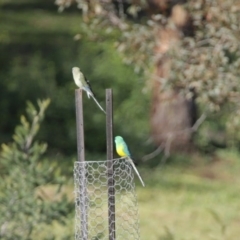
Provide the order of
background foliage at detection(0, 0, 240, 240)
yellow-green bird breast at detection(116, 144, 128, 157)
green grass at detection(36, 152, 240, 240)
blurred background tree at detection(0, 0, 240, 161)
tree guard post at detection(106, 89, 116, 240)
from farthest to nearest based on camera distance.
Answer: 1. green grass at detection(36, 152, 240, 240)
2. blurred background tree at detection(0, 0, 240, 161)
3. background foliage at detection(0, 0, 240, 240)
4. yellow-green bird breast at detection(116, 144, 128, 157)
5. tree guard post at detection(106, 89, 116, 240)

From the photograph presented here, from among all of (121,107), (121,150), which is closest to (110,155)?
(121,150)

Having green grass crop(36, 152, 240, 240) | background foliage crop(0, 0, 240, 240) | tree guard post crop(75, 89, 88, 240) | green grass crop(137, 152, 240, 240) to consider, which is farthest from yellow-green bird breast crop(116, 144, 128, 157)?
green grass crop(137, 152, 240, 240)

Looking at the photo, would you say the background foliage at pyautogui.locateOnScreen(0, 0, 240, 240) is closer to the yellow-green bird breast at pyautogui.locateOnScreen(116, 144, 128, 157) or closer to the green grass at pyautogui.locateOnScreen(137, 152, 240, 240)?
the green grass at pyautogui.locateOnScreen(137, 152, 240, 240)

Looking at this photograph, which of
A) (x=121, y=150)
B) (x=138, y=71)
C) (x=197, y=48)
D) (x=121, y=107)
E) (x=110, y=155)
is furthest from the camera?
(x=121, y=107)

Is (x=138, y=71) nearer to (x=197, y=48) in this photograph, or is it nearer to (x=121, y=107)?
(x=197, y=48)

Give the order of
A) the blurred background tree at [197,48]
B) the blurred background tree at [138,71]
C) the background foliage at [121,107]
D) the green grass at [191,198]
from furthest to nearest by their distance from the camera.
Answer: the green grass at [191,198] → the blurred background tree at [138,71] → the blurred background tree at [197,48] → the background foliage at [121,107]

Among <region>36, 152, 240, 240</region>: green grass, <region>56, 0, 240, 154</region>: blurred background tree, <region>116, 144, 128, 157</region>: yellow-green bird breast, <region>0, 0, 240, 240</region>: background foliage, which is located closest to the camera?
<region>116, 144, 128, 157</region>: yellow-green bird breast

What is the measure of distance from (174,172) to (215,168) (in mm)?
738

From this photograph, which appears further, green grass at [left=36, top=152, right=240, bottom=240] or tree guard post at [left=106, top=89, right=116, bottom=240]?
green grass at [left=36, top=152, right=240, bottom=240]

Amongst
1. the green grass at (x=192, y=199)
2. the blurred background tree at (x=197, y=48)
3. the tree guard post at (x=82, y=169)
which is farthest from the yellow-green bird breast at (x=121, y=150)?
the green grass at (x=192, y=199)

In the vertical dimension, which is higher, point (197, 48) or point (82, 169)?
point (197, 48)

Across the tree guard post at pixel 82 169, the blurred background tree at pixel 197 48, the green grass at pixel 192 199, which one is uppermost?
the blurred background tree at pixel 197 48

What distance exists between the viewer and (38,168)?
250 inches

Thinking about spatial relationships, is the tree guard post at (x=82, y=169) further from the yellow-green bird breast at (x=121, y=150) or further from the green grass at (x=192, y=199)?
the green grass at (x=192, y=199)
